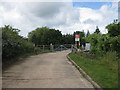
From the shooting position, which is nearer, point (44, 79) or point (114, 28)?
point (44, 79)

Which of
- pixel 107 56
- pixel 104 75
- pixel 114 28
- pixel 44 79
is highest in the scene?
pixel 114 28

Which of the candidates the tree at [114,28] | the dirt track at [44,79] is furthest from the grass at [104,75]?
the tree at [114,28]

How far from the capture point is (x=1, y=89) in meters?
5.06

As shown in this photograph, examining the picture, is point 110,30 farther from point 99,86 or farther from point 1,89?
point 1,89

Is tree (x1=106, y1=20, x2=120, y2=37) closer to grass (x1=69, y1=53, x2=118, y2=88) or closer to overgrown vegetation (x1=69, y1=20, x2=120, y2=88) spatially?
overgrown vegetation (x1=69, y1=20, x2=120, y2=88)

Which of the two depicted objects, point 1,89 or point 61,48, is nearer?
point 1,89

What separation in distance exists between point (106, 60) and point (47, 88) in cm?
568

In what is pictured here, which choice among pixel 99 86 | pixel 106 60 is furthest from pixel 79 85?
pixel 106 60

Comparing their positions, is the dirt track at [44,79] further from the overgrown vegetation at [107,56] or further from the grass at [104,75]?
the overgrown vegetation at [107,56]

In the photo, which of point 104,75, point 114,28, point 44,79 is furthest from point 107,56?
point 44,79

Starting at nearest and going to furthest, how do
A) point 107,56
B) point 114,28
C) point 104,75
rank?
point 104,75, point 107,56, point 114,28

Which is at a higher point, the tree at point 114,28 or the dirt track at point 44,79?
the tree at point 114,28

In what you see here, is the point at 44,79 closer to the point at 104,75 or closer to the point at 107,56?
the point at 104,75

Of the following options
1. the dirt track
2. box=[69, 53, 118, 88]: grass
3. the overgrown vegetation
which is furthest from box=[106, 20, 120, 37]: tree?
the dirt track
